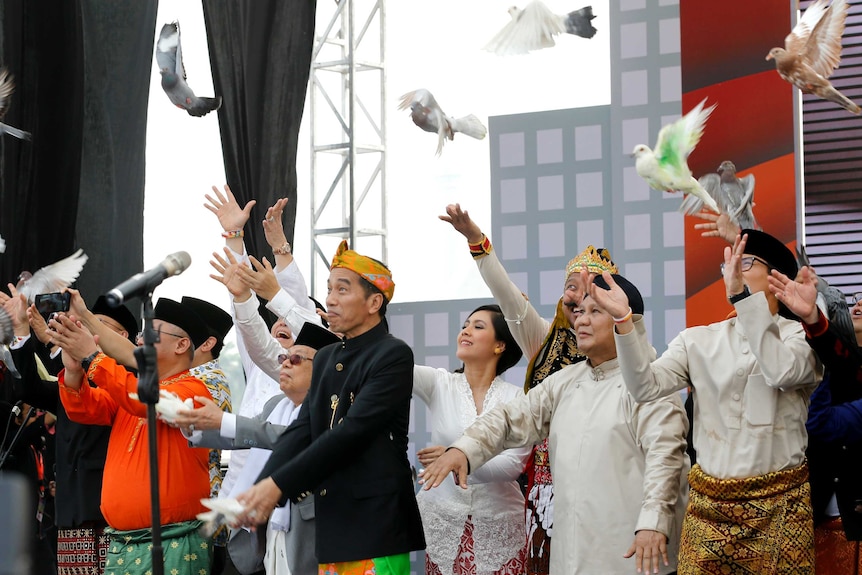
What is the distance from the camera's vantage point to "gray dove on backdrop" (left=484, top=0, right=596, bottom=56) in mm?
4543

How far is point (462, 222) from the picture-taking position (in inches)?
151

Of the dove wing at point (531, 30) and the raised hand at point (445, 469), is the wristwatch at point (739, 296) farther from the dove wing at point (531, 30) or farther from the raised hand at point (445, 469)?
the dove wing at point (531, 30)

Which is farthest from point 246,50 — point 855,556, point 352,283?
point 855,556

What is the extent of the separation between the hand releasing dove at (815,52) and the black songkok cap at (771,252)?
2.63ft

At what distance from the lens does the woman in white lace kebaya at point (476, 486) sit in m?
3.85

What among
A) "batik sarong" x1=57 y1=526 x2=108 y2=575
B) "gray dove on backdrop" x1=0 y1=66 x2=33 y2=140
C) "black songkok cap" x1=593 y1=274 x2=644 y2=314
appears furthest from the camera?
"gray dove on backdrop" x1=0 y1=66 x2=33 y2=140

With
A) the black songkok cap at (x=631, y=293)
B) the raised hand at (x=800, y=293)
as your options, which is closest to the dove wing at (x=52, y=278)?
the black songkok cap at (x=631, y=293)

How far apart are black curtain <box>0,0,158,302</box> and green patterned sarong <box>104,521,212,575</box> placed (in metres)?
2.18

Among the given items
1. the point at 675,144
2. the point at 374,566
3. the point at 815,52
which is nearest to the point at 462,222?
the point at 675,144

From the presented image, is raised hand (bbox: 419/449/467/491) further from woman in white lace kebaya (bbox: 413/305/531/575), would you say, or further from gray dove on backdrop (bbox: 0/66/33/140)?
gray dove on backdrop (bbox: 0/66/33/140)

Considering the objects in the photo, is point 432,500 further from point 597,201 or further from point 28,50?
point 28,50

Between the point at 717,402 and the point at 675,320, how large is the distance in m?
2.74

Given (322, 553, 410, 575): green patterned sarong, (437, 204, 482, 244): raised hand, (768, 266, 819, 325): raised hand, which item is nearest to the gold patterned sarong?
(768, 266, 819, 325): raised hand

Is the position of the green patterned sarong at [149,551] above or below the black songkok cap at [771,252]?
below
